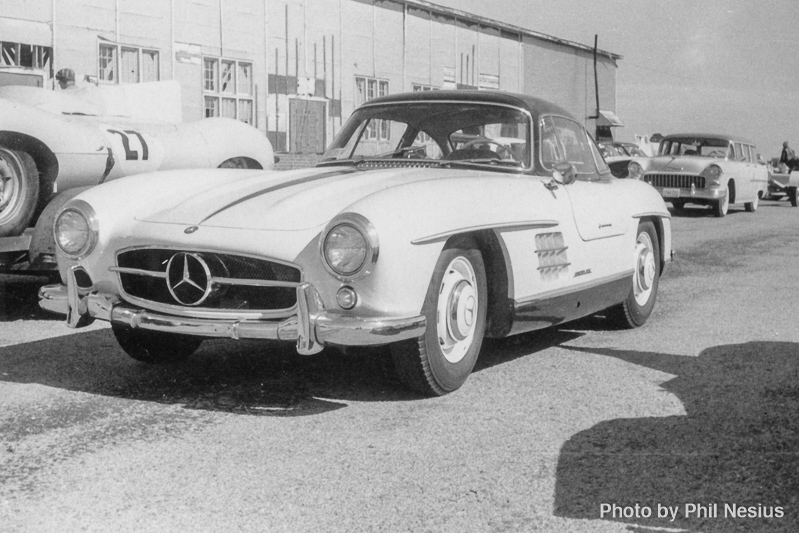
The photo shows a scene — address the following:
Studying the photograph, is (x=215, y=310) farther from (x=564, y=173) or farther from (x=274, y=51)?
(x=274, y=51)

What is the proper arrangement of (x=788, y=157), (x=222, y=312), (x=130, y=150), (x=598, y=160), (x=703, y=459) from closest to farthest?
(x=703, y=459), (x=222, y=312), (x=598, y=160), (x=130, y=150), (x=788, y=157)

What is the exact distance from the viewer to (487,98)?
572 cm

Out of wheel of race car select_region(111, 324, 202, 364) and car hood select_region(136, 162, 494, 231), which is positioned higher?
car hood select_region(136, 162, 494, 231)

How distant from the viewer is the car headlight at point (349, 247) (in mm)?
4043

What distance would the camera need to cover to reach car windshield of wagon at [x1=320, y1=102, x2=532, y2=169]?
5.49 meters

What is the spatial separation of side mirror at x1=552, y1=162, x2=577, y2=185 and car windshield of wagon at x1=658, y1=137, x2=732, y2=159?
50.4ft

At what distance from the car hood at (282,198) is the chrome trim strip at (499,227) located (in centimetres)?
33

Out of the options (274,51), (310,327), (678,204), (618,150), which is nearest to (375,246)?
(310,327)

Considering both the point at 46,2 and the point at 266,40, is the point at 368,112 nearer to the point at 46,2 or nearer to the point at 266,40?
the point at 46,2

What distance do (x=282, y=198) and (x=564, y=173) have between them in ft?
5.46

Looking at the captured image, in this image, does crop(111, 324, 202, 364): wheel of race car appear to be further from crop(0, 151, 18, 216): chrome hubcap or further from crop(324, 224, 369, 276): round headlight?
crop(0, 151, 18, 216): chrome hubcap

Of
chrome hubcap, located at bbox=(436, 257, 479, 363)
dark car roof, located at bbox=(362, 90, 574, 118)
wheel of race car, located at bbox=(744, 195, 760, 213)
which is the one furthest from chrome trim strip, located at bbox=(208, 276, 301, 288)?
wheel of race car, located at bbox=(744, 195, 760, 213)

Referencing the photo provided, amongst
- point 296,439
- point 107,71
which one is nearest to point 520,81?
point 107,71

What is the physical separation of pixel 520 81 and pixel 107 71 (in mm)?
18655
